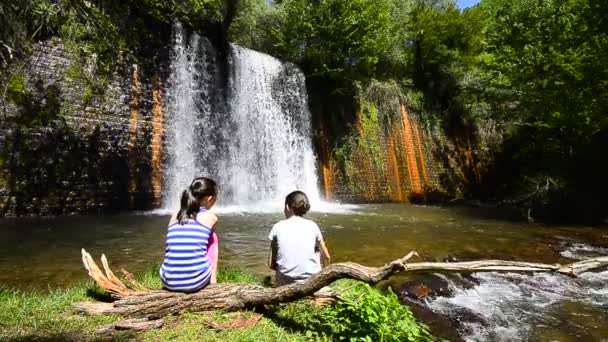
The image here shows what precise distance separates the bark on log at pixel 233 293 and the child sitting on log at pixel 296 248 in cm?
33

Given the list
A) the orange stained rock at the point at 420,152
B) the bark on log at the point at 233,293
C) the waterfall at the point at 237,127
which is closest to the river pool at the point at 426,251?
the bark on log at the point at 233,293

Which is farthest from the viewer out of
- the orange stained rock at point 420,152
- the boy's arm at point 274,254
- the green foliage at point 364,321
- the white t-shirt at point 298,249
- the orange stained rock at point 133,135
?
the orange stained rock at point 420,152

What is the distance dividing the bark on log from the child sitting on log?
33cm

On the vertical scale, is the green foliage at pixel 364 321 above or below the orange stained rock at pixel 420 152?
below

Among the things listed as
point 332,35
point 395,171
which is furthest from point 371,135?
point 332,35

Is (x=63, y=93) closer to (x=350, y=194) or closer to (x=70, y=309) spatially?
(x=70, y=309)

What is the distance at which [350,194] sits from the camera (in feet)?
53.5

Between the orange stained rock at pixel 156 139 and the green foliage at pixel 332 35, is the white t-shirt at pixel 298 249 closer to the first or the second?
the orange stained rock at pixel 156 139

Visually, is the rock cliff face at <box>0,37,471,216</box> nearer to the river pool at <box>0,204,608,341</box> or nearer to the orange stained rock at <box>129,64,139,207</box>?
the orange stained rock at <box>129,64,139,207</box>

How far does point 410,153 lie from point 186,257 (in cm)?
1681

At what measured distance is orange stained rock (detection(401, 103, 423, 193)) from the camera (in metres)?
18.4

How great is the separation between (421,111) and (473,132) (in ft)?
12.1

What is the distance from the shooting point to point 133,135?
10953 mm

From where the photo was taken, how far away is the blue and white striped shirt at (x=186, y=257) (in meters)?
3.08
